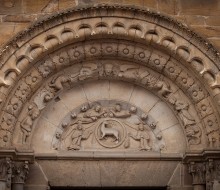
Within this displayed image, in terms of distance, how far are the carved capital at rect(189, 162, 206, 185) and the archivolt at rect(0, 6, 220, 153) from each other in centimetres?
41

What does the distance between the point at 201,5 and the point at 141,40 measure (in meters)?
1.00

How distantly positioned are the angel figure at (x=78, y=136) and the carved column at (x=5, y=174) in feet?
3.32

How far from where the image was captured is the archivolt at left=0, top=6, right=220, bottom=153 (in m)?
11.4

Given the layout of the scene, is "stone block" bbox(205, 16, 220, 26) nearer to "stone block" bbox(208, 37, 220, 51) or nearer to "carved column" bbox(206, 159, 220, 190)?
"stone block" bbox(208, 37, 220, 51)

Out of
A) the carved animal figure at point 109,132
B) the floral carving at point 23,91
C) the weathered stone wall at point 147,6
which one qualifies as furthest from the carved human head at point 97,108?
the weathered stone wall at point 147,6

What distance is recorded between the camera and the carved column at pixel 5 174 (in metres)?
11.0

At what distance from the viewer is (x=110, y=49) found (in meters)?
11.8

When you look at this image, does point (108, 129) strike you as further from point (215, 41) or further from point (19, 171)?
point (215, 41)

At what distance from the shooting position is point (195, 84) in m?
11.6

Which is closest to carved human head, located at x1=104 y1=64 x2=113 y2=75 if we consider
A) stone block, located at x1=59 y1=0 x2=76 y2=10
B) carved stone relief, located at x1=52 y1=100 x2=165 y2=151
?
carved stone relief, located at x1=52 y1=100 x2=165 y2=151

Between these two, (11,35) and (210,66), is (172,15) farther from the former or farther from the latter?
(11,35)

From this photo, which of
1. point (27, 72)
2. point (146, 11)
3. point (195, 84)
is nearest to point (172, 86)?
point (195, 84)

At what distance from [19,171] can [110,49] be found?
2.18 meters

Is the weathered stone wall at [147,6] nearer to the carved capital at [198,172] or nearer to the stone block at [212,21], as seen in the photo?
the stone block at [212,21]
